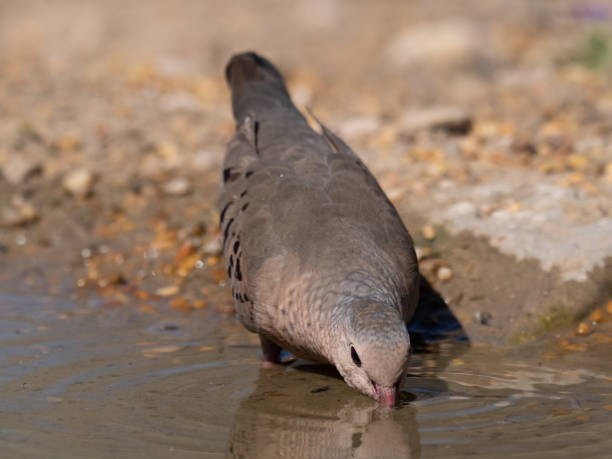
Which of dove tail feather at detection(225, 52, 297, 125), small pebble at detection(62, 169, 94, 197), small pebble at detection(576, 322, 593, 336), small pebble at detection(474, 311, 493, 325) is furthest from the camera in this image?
small pebble at detection(62, 169, 94, 197)

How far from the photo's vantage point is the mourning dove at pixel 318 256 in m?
4.24

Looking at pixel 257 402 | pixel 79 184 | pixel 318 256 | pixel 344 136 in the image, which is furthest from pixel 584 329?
pixel 79 184

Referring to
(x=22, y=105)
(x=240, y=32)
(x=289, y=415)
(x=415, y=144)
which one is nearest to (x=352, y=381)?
(x=289, y=415)

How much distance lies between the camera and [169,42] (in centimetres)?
1230

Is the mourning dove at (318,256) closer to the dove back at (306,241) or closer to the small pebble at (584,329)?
the dove back at (306,241)

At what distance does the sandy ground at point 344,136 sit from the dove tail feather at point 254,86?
1.06 meters

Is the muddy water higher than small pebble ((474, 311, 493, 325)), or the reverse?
small pebble ((474, 311, 493, 325))

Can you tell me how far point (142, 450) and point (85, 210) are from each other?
14.2 ft

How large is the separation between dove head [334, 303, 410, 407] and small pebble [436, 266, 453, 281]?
1898mm

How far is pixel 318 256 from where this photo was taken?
15.8 feet

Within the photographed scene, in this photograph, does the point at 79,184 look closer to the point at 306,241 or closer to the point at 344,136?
the point at 344,136

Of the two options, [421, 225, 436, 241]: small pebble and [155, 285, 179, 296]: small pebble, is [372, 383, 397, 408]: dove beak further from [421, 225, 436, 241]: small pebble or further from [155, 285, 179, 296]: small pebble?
[155, 285, 179, 296]: small pebble

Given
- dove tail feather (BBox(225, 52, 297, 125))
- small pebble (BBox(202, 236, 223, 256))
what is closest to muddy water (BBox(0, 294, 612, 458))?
small pebble (BBox(202, 236, 223, 256))

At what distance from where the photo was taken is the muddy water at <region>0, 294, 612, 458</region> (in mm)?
4016
